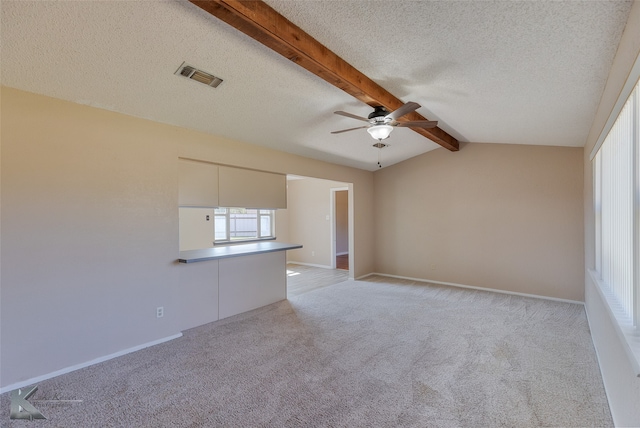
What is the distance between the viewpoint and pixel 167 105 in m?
2.93

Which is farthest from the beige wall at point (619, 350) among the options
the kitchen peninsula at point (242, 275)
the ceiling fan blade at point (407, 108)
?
the kitchen peninsula at point (242, 275)

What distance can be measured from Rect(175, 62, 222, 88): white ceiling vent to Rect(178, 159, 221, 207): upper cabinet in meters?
1.19

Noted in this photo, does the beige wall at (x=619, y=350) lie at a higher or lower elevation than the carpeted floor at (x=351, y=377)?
higher

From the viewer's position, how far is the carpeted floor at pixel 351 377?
2.02m

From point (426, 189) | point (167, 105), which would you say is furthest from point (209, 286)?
point (426, 189)

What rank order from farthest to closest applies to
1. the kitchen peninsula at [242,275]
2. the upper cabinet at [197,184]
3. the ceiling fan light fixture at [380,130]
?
1. the kitchen peninsula at [242,275]
2. the upper cabinet at [197,184]
3. the ceiling fan light fixture at [380,130]

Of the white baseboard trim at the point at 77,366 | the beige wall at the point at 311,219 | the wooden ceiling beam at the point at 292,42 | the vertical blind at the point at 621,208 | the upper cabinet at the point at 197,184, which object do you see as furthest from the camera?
the beige wall at the point at 311,219

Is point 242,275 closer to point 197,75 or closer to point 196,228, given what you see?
point 197,75

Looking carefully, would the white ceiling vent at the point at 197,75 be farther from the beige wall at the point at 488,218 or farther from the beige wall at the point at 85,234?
the beige wall at the point at 488,218

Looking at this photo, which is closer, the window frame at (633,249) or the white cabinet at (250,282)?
the window frame at (633,249)

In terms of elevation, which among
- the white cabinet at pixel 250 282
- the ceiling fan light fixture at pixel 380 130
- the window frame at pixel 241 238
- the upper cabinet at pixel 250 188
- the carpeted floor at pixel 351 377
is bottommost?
the carpeted floor at pixel 351 377

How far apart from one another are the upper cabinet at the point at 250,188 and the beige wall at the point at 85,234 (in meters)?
0.54

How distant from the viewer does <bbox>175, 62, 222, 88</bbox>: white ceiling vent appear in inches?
94.7

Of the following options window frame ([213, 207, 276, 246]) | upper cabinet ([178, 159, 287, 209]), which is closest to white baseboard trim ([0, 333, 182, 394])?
upper cabinet ([178, 159, 287, 209])
